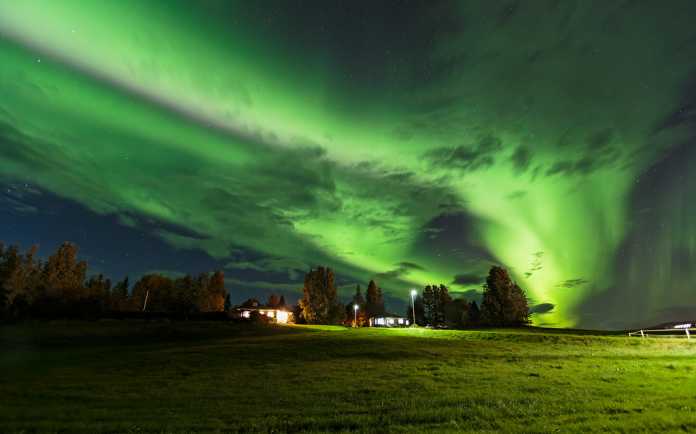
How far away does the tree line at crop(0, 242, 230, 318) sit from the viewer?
81950mm

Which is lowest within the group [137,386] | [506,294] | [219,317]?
[137,386]

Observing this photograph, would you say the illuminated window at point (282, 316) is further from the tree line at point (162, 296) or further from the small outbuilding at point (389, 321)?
the small outbuilding at point (389, 321)

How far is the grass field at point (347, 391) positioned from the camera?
12.4 m

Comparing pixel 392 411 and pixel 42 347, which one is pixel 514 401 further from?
pixel 42 347

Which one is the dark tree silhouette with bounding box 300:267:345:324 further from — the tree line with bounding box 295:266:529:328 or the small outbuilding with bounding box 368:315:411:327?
the small outbuilding with bounding box 368:315:411:327

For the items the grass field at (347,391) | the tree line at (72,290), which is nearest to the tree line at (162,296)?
the tree line at (72,290)

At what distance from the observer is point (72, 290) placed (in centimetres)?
8988

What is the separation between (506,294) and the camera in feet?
365

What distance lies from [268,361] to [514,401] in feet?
69.3

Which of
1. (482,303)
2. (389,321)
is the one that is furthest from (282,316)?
(389,321)

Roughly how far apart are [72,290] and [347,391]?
9833 centimetres

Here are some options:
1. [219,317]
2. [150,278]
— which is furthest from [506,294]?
[150,278]

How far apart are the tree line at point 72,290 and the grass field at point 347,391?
55285mm

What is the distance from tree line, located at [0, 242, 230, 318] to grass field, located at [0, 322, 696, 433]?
55285 mm
